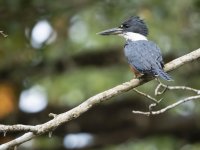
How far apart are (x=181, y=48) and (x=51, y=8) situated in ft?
5.78

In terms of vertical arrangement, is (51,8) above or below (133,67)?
above

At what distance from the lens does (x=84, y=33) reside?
9.28 meters

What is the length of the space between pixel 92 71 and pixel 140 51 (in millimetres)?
2704

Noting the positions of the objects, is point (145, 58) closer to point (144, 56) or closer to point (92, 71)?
point (144, 56)

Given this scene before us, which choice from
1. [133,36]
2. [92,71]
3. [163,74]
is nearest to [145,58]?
[163,74]

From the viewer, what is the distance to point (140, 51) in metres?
5.79

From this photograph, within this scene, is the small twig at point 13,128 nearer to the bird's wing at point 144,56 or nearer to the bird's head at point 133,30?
the bird's wing at point 144,56

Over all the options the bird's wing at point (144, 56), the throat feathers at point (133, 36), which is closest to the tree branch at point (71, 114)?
the bird's wing at point (144, 56)

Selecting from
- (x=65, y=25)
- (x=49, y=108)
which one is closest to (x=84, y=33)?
(x=65, y=25)

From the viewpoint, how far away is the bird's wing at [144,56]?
17.5ft

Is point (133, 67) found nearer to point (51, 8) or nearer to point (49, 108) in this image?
point (51, 8)

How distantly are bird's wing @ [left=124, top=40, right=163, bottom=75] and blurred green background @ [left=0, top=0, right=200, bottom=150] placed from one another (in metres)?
1.56

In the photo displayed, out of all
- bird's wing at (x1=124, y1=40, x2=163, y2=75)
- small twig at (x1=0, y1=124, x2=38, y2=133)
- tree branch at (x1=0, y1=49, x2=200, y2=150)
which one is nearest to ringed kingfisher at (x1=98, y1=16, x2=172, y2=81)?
bird's wing at (x1=124, y1=40, x2=163, y2=75)

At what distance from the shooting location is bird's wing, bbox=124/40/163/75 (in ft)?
17.5
